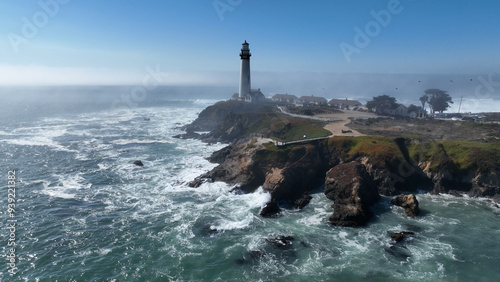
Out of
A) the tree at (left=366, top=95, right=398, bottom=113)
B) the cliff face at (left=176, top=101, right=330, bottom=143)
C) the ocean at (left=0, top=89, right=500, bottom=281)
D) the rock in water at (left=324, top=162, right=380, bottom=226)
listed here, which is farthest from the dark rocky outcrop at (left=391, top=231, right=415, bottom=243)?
the tree at (left=366, top=95, right=398, bottom=113)

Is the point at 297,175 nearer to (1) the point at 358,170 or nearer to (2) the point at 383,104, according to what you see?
(1) the point at 358,170

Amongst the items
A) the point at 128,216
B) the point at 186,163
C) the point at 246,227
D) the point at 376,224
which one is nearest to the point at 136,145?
the point at 186,163

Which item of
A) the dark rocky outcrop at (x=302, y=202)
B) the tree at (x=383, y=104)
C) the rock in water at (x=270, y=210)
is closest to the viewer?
the rock in water at (x=270, y=210)

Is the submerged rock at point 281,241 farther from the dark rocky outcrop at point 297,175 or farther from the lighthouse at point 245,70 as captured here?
the lighthouse at point 245,70

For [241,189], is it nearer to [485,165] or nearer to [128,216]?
[128,216]

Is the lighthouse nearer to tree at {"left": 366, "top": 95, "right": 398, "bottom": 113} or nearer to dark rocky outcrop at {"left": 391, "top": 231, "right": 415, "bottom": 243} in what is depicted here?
tree at {"left": 366, "top": 95, "right": 398, "bottom": 113}

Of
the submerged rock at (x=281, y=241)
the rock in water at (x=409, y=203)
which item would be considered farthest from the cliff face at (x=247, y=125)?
the submerged rock at (x=281, y=241)
